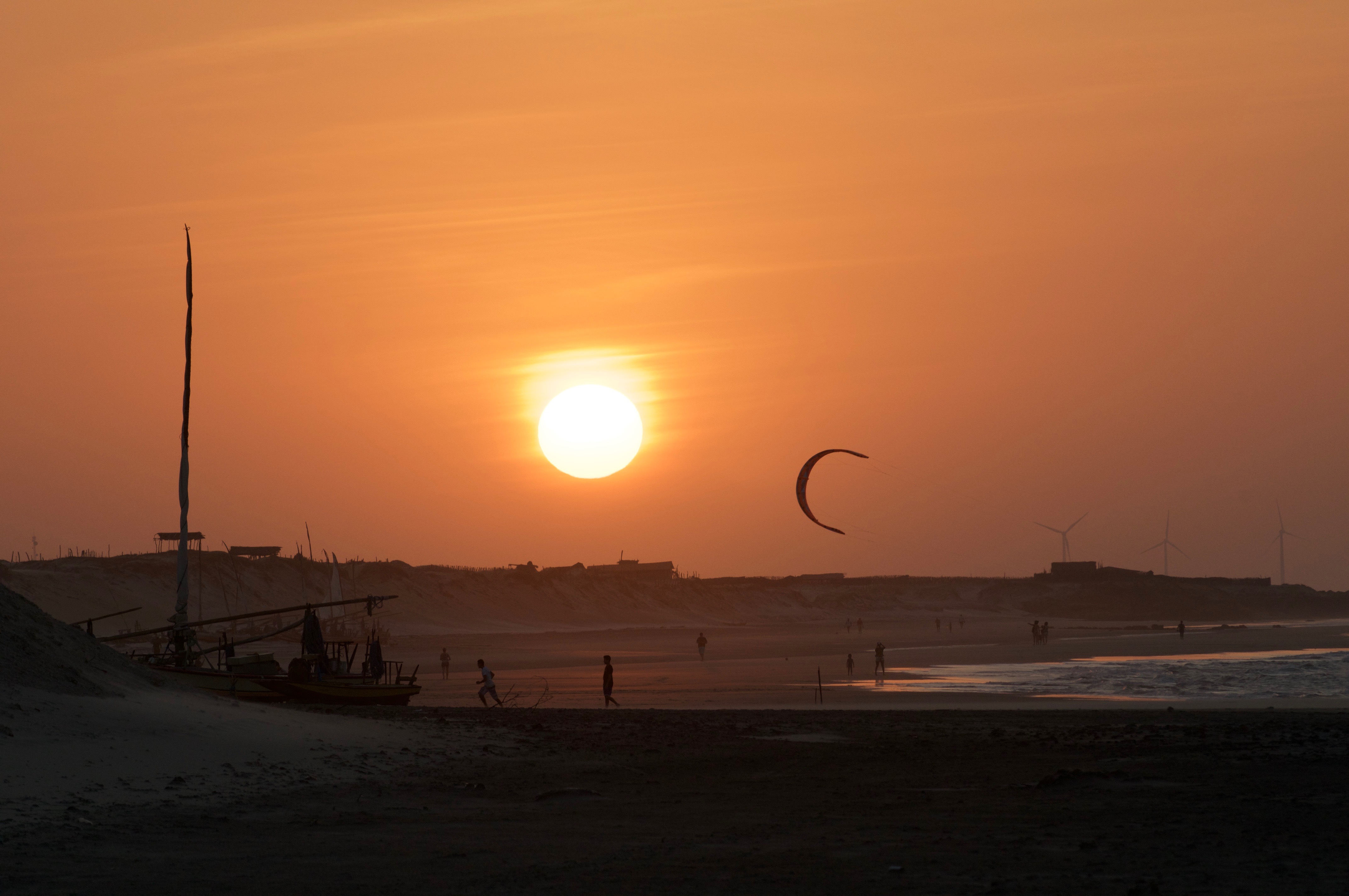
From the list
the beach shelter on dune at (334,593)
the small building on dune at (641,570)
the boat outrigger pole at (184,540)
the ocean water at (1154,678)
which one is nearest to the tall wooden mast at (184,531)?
the boat outrigger pole at (184,540)

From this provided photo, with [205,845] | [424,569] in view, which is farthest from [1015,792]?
[424,569]

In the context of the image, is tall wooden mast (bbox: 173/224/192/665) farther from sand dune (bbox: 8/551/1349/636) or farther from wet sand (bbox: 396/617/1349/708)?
sand dune (bbox: 8/551/1349/636)

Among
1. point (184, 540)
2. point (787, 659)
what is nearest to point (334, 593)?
point (787, 659)

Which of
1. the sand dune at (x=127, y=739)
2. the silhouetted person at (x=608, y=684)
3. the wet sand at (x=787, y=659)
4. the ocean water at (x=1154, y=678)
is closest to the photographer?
the sand dune at (x=127, y=739)

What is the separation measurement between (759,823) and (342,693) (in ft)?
60.1

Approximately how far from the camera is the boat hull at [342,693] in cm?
2977

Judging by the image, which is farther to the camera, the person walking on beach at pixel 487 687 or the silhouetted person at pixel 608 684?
the silhouetted person at pixel 608 684

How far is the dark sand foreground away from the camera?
11188mm

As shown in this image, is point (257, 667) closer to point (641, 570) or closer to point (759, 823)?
point (759, 823)

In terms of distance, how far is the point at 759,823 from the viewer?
47.2 ft

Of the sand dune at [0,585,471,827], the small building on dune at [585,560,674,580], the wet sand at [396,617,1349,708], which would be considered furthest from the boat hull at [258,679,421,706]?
the small building on dune at [585,560,674,580]

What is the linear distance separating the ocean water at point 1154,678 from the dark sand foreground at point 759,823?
15.1 metres

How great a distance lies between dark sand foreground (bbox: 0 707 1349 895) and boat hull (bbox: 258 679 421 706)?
8.08m

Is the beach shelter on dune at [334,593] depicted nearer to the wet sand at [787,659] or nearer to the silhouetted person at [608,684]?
the wet sand at [787,659]
